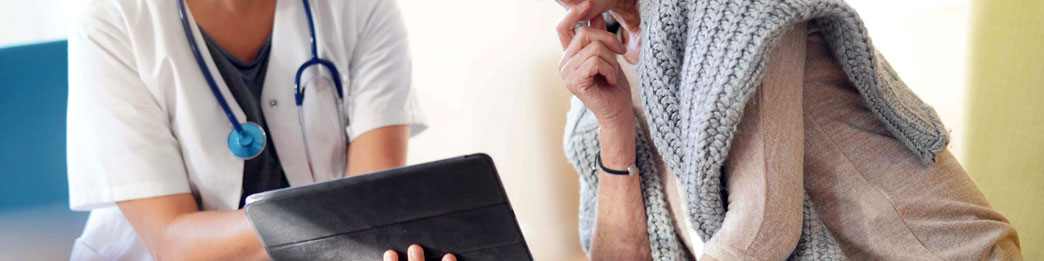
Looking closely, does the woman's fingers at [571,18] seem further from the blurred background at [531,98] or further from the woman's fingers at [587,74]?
the blurred background at [531,98]

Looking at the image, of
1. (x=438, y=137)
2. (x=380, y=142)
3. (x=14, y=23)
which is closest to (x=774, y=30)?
(x=380, y=142)

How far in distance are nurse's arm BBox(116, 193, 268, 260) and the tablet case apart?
312 millimetres

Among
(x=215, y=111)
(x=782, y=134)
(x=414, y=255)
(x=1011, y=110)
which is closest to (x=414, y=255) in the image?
(x=414, y=255)

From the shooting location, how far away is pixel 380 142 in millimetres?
1344

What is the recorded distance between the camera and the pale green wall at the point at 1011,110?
129cm

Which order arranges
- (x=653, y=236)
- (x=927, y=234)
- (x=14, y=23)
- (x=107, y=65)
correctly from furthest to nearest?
(x=14, y=23) → (x=107, y=65) → (x=653, y=236) → (x=927, y=234)

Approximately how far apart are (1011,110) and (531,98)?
119cm

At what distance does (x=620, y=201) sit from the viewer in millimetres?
1100

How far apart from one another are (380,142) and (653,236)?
19.5 inches

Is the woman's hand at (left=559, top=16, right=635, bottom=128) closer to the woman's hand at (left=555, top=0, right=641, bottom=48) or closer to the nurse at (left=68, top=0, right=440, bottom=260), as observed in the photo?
the woman's hand at (left=555, top=0, right=641, bottom=48)

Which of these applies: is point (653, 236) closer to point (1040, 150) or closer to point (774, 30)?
point (774, 30)

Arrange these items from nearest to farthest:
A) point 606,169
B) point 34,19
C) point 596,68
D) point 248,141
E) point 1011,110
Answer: point 596,68 → point 606,169 → point 248,141 → point 1011,110 → point 34,19

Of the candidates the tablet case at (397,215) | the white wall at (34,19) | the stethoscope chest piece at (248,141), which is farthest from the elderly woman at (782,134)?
the white wall at (34,19)

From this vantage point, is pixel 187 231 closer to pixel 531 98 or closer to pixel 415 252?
pixel 415 252
